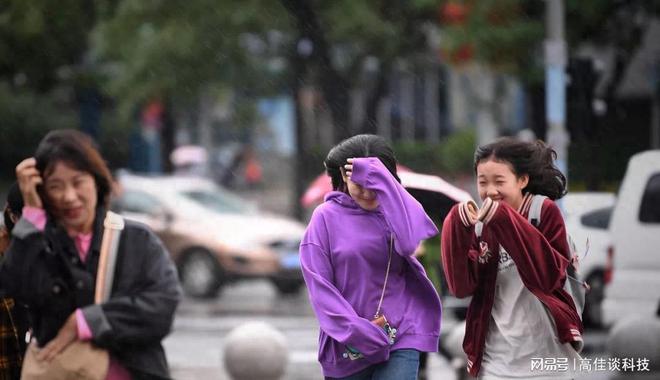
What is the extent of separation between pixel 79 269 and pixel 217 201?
15.1 metres

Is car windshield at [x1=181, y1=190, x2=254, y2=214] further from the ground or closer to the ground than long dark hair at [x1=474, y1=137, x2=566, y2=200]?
further from the ground

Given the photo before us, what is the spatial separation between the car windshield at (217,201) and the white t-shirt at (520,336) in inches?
567

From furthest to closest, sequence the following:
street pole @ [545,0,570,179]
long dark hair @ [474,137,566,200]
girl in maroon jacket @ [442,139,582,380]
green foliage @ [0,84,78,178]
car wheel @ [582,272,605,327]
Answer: green foliage @ [0,84,78,178]
car wheel @ [582,272,605,327]
street pole @ [545,0,570,179]
long dark hair @ [474,137,566,200]
girl in maroon jacket @ [442,139,582,380]

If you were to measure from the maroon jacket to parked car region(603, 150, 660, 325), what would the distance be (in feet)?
17.9

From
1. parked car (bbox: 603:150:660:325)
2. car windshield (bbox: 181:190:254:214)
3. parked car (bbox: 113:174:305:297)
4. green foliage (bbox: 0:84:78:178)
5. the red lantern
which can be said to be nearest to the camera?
parked car (bbox: 603:150:660:325)

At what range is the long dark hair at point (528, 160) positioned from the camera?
503cm

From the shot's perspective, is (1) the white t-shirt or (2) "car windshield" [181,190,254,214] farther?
(2) "car windshield" [181,190,254,214]

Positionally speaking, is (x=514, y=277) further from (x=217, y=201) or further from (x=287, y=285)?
(x=217, y=201)

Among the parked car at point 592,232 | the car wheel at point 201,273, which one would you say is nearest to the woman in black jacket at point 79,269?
the parked car at point 592,232

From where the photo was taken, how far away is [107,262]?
4625 millimetres

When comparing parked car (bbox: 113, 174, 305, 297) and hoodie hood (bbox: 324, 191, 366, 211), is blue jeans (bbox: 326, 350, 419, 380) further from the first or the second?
parked car (bbox: 113, 174, 305, 297)

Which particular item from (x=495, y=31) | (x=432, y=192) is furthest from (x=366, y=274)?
(x=495, y=31)

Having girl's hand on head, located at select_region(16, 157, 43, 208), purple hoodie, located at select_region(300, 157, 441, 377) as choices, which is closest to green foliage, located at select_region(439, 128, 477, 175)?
purple hoodie, located at select_region(300, 157, 441, 377)

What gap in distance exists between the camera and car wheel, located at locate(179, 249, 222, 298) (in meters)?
18.4
